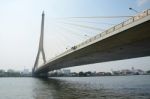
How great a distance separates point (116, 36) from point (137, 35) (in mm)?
2563

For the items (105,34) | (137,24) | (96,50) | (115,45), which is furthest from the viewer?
(96,50)

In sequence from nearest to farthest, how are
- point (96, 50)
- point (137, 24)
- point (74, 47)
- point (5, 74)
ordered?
point (137, 24), point (96, 50), point (74, 47), point (5, 74)

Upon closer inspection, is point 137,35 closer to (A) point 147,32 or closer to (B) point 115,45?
(A) point 147,32

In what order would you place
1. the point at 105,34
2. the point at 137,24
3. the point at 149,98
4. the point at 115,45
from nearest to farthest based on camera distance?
1. the point at 137,24
2. the point at 149,98
3. the point at 105,34
4. the point at 115,45

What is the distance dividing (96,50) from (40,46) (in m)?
49.6

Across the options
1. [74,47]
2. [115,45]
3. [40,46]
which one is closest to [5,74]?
[40,46]

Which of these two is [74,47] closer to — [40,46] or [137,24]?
[137,24]

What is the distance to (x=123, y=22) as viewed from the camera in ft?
96.2

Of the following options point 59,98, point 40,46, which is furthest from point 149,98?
point 40,46

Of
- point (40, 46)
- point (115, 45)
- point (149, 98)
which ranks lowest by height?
point (149, 98)

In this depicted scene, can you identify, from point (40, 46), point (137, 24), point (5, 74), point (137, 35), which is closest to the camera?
point (137, 24)

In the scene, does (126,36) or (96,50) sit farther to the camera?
(96,50)

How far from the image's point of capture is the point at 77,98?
28.9 m

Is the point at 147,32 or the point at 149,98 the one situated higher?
the point at 147,32
